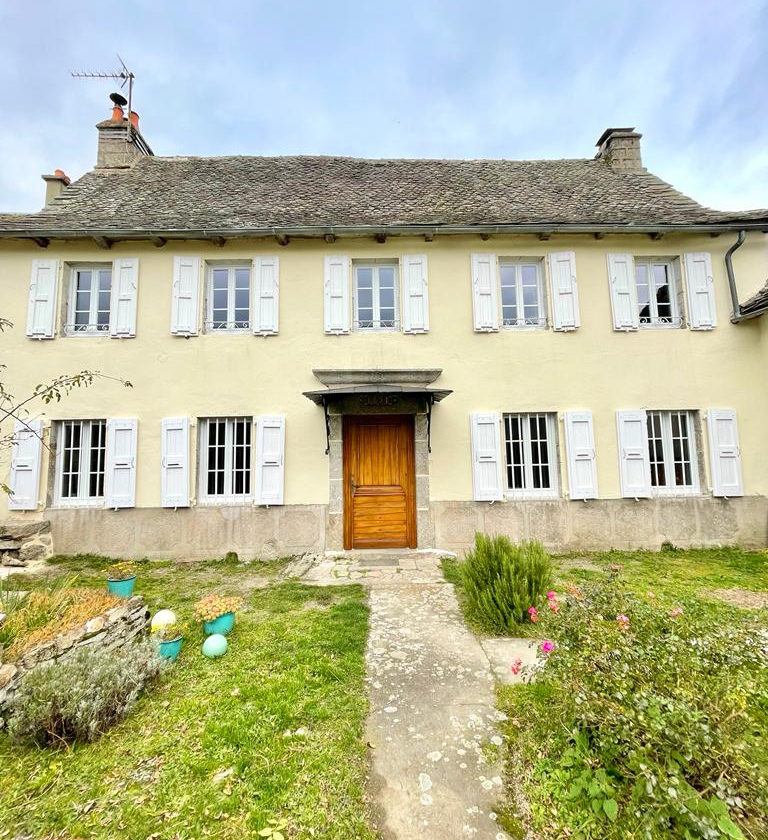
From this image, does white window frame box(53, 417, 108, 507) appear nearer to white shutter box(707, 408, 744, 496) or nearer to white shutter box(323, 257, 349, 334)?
white shutter box(323, 257, 349, 334)

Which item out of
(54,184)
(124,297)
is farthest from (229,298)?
(54,184)

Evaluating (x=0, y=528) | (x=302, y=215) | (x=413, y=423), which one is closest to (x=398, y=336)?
(x=413, y=423)

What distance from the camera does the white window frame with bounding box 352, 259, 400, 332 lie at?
7.11 meters

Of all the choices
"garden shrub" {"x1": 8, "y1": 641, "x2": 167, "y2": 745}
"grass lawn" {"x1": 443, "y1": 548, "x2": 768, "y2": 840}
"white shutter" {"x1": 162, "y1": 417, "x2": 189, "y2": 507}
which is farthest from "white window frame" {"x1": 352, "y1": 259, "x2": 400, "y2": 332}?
"garden shrub" {"x1": 8, "y1": 641, "x2": 167, "y2": 745}

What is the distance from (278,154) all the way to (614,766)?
39.4 ft

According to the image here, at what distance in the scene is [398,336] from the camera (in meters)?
7.03

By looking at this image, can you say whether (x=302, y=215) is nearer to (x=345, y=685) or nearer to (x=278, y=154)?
(x=278, y=154)

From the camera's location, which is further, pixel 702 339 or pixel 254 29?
pixel 254 29

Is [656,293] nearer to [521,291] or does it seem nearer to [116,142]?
[521,291]

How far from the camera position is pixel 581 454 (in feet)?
22.4

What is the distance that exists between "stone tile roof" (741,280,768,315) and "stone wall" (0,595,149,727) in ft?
31.8

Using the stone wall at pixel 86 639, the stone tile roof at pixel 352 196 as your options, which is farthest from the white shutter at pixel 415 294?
the stone wall at pixel 86 639

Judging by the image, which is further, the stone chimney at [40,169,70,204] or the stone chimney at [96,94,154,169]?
the stone chimney at [96,94,154,169]

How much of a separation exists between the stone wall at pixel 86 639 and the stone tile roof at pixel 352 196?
5.84 m
